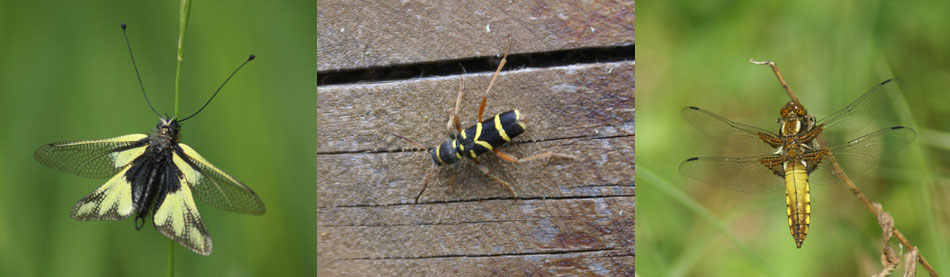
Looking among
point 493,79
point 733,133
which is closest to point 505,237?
Answer: point 493,79

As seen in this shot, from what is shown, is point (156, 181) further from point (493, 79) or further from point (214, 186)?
point (493, 79)

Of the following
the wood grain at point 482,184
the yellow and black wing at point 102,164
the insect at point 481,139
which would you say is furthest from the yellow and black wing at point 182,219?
the insect at point 481,139

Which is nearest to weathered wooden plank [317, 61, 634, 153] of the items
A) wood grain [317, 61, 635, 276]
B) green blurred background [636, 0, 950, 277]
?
wood grain [317, 61, 635, 276]

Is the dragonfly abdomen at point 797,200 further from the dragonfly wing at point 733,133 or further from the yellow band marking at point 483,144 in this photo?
the yellow band marking at point 483,144

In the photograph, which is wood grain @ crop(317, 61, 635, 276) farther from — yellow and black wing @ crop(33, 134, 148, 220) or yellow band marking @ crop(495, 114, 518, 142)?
yellow and black wing @ crop(33, 134, 148, 220)

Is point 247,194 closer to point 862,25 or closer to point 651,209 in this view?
point 651,209

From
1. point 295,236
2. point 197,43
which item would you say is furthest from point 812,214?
point 197,43
